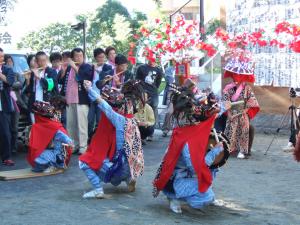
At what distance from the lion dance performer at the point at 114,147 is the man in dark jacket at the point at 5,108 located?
2619 millimetres

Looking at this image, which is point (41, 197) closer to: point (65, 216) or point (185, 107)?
point (65, 216)

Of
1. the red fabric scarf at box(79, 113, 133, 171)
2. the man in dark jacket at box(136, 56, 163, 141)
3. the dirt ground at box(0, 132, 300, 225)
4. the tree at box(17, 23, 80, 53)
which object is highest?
the tree at box(17, 23, 80, 53)

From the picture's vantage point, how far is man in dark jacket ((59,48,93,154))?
31.8ft

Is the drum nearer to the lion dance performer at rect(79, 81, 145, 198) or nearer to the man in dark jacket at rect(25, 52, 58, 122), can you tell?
the lion dance performer at rect(79, 81, 145, 198)

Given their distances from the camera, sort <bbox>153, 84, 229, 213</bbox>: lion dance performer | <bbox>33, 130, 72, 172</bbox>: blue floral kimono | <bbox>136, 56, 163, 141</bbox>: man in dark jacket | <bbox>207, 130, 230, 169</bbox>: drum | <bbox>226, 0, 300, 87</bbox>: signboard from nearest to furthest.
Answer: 1. <bbox>153, 84, 229, 213</bbox>: lion dance performer
2. <bbox>207, 130, 230, 169</bbox>: drum
3. <bbox>33, 130, 72, 172</bbox>: blue floral kimono
4. <bbox>136, 56, 163, 141</bbox>: man in dark jacket
5. <bbox>226, 0, 300, 87</bbox>: signboard

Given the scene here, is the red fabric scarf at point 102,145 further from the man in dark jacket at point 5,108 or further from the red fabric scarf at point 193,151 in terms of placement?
the man in dark jacket at point 5,108

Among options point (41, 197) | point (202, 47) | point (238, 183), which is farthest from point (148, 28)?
point (41, 197)

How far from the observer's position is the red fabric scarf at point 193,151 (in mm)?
5695

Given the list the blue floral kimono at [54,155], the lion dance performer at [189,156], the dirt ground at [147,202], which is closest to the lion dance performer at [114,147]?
the dirt ground at [147,202]

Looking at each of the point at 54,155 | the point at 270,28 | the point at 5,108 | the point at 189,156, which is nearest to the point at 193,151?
the point at 189,156

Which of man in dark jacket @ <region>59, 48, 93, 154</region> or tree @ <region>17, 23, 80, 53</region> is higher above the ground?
tree @ <region>17, 23, 80, 53</region>

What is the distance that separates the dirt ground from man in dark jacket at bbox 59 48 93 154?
1.21m

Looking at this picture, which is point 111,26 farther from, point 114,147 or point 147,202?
point 147,202

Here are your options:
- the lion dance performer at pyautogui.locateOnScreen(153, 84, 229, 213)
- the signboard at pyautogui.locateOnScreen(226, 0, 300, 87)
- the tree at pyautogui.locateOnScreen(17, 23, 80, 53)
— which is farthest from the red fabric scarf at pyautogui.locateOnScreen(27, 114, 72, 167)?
the tree at pyautogui.locateOnScreen(17, 23, 80, 53)
